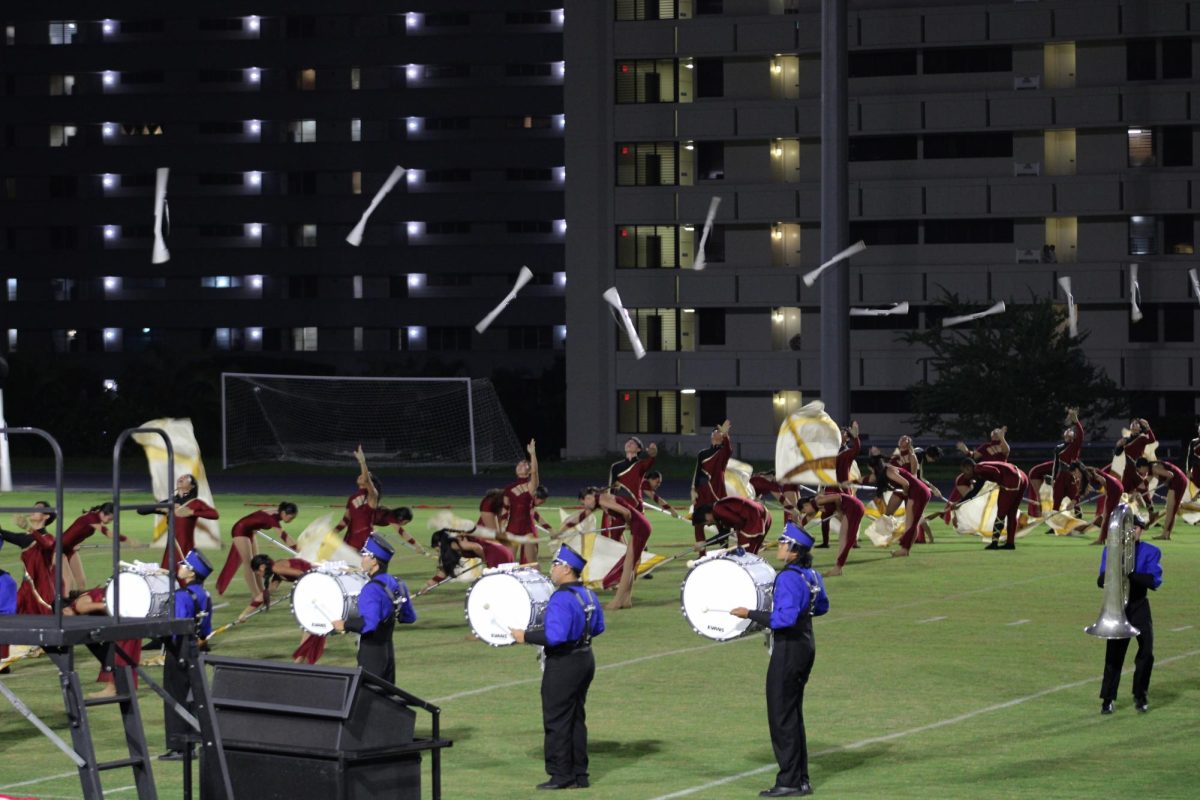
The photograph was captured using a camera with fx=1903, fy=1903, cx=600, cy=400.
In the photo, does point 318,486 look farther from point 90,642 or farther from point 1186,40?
point 90,642

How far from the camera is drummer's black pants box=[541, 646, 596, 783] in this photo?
13414 mm

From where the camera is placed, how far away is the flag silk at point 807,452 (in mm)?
30766

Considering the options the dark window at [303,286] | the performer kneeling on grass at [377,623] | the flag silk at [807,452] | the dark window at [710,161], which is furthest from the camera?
the dark window at [303,286]

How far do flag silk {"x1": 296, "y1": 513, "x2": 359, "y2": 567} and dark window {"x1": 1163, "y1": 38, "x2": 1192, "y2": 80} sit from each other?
50.6 metres

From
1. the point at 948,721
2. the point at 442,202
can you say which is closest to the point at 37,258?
the point at 442,202

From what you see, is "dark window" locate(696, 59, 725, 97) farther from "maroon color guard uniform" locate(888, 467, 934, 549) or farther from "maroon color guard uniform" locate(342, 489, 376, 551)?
"maroon color guard uniform" locate(342, 489, 376, 551)

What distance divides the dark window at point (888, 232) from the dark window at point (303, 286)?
3349 cm

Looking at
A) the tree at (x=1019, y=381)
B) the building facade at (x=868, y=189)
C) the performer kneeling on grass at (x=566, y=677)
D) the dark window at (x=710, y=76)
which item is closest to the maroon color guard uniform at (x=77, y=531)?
the performer kneeling on grass at (x=566, y=677)

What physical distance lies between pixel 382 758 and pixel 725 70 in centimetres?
6176

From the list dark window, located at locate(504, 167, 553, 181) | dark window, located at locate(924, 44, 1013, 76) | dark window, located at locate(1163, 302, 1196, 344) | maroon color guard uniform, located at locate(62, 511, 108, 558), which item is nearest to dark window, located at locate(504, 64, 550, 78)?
dark window, located at locate(504, 167, 553, 181)

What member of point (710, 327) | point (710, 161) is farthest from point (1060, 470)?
point (710, 161)

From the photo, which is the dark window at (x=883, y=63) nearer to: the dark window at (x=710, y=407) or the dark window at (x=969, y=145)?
the dark window at (x=969, y=145)

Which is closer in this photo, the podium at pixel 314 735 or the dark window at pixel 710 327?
the podium at pixel 314 735

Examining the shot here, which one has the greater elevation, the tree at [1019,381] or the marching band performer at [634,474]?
the marching band performer at [634,474]
